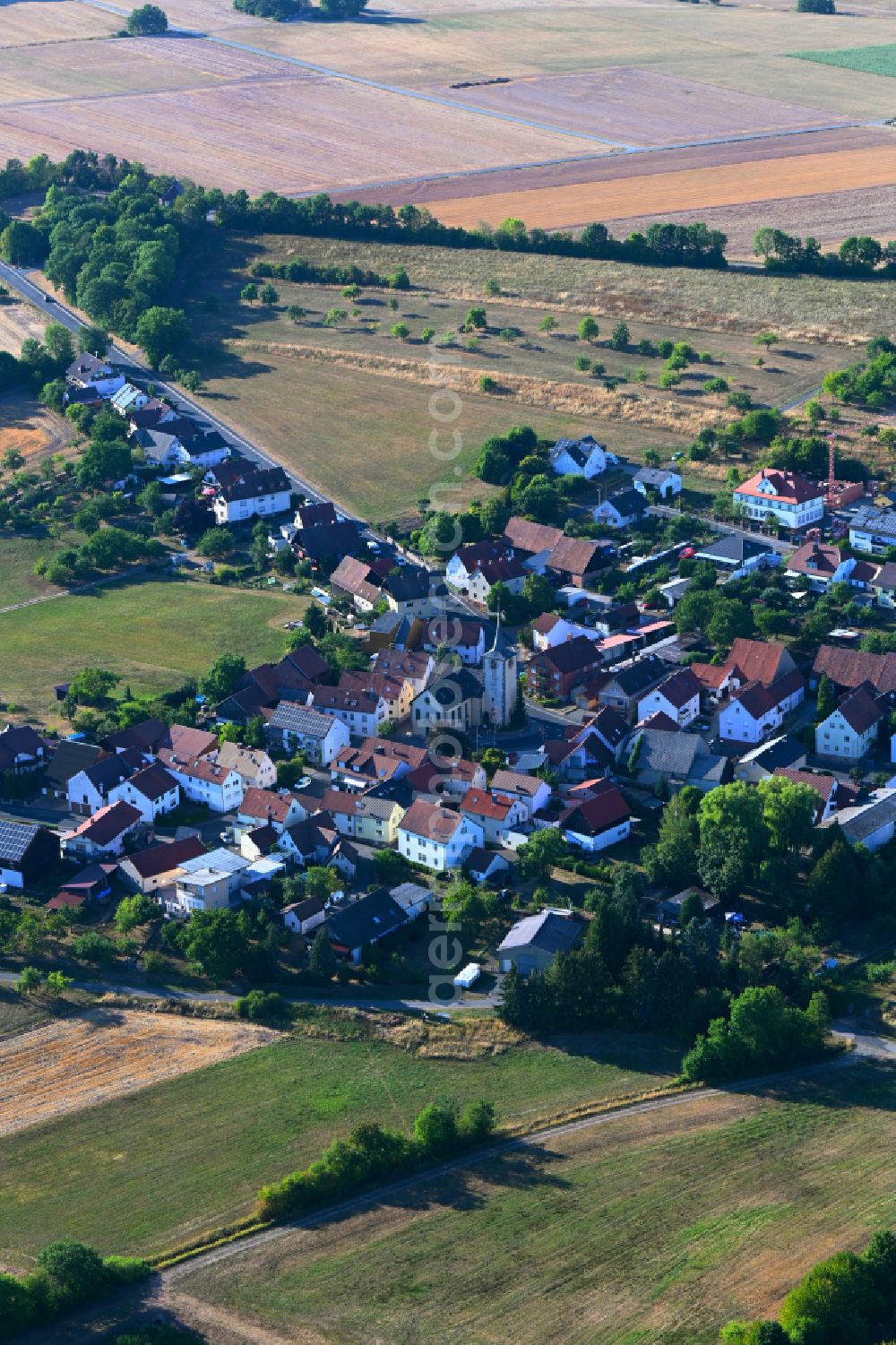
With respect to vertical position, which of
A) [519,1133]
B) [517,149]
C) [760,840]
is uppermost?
[517,149]

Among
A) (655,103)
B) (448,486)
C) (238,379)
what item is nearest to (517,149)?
(655,103)

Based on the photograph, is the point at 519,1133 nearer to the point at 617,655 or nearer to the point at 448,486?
the point at 617,655

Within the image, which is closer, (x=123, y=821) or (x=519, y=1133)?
(x=519, y=1133)

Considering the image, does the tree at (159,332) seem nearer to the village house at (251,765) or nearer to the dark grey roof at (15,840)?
the village house at (251,765)

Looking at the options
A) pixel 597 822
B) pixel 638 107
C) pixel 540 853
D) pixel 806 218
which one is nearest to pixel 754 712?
pixel 597 822

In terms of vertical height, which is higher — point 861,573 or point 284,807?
point 861,573

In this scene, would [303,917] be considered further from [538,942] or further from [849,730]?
[849,730]

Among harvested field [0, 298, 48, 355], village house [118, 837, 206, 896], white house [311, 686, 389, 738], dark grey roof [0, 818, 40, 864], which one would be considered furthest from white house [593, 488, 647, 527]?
harvested field [0, 298, 48, 355]
